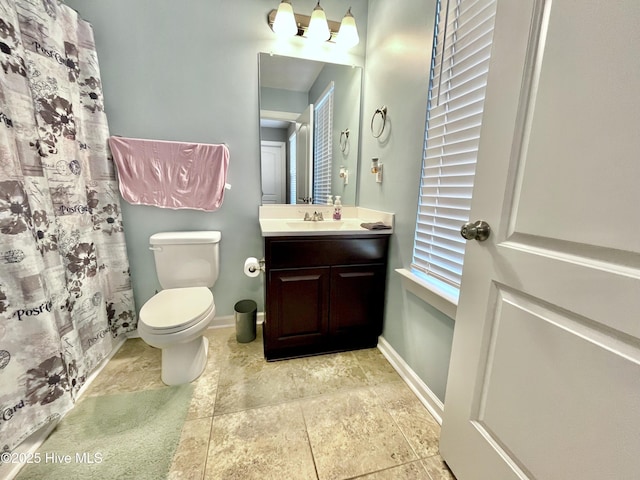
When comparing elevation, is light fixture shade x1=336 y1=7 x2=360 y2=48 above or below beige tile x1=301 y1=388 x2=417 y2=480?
above

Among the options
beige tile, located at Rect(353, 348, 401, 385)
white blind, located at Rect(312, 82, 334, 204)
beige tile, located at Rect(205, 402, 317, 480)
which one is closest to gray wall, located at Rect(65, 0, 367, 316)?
white blind, located at Rect(312, 82, 334, 204)

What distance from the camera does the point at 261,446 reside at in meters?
1.12

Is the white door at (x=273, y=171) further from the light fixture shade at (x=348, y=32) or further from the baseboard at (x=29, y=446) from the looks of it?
the baseboard at (x=29, y=446)

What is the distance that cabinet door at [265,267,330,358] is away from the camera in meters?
1.54

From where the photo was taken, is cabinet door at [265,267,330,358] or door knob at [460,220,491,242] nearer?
door knob at [460,220,491,242]

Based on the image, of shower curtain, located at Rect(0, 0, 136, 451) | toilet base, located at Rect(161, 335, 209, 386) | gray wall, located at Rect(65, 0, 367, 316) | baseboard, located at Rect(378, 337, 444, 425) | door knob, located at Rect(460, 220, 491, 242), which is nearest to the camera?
door knob, located at Rect(460, 220, 491, 242)

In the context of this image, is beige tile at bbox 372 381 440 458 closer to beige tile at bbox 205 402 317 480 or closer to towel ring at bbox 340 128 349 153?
beige tile at bbox 205 402 317 480

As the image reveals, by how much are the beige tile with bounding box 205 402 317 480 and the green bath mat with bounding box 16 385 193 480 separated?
189 mm

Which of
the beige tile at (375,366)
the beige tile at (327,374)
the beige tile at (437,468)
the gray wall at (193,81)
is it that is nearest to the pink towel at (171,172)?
the gray wall at (193,81)

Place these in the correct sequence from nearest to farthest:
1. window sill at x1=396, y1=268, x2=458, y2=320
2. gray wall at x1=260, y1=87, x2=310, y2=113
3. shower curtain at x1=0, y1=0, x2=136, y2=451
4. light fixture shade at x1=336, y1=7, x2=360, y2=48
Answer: shower curtain at x1=0, y1=0, x2=136, y2=451 → window sill at x1=396, y1=268, x2=458, y2=320 → light fixture shade at x1=336, y1=7, x2=360, y2=48 → gray wall at x1=260, y1=87, x2=310, y2=113

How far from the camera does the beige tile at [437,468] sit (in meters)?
1.02

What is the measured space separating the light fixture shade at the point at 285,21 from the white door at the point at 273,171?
69cm

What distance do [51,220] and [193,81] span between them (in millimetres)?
1163

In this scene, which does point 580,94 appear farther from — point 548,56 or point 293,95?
point 293,95
